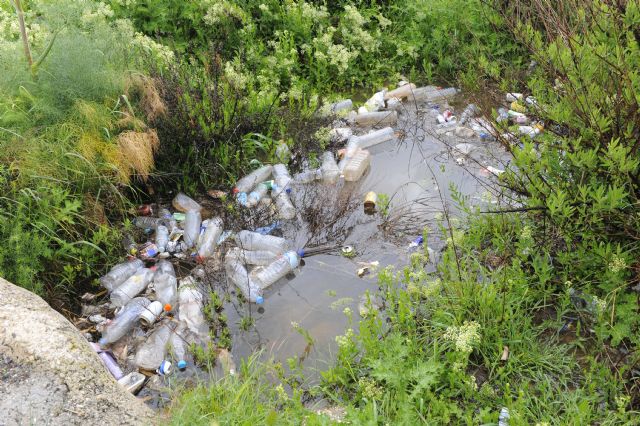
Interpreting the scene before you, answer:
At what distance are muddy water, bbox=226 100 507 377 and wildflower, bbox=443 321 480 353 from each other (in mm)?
722

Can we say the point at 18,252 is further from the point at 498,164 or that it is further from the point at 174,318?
the point at 498,164

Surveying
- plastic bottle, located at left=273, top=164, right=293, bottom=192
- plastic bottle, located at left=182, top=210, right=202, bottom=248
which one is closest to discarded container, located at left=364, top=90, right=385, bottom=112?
plastic bottle, located at left=273, top=164, right=293, bottom=192

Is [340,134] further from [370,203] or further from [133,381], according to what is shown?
[133,381]

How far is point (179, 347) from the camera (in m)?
3.43

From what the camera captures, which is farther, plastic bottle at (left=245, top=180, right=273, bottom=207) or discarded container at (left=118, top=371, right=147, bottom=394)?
plastic bottle at (left=245, top=180, right=273, bottom=207)

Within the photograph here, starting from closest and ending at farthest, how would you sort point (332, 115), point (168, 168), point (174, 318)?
point (174, 318) → point (168, 168) → point (332, 115)

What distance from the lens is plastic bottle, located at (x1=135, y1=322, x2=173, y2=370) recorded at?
11.0 feet

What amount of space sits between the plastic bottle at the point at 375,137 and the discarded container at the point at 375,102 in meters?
0.39

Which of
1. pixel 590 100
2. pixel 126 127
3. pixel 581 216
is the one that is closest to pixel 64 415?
pixel 126 127

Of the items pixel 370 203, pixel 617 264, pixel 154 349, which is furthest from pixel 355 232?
pixel 617 264

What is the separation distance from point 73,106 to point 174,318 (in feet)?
5.54

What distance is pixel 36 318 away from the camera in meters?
2.76

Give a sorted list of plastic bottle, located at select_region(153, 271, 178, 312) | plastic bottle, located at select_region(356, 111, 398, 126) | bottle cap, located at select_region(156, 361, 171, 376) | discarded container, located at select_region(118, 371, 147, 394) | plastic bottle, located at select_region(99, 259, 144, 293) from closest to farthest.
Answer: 1. discarded container, located at select_region(118, 371, 147, 394)
2. bottle cap, located at select_region(156, 361, 171, 376)
3. plastic bottle, located at select_region(153, 271, 178, 312)
4. plastic bottle, located at select_region(99, 259, 144, 293)
5. plastic bottle, located at select_region(356, 111, 398, 126)

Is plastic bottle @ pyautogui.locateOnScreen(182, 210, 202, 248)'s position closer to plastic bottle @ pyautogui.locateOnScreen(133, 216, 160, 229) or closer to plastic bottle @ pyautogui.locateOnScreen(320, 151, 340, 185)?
plastic bottle @ pyautogui.locateOnScreen(133, 216, 160, 229)
